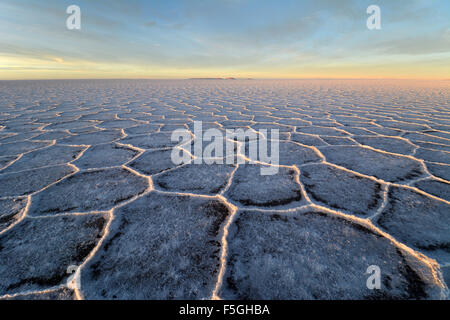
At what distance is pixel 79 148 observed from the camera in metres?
2.05

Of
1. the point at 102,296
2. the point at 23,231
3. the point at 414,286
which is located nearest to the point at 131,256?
the point at 102,296

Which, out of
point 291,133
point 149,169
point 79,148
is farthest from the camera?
point 291,133

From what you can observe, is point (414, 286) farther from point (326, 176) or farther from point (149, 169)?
point (149, 169)

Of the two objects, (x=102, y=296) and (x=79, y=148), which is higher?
(x=79, y=148)

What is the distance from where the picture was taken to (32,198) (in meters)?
1.23

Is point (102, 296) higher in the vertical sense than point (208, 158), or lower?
lower

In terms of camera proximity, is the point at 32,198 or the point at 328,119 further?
the point at 328,119

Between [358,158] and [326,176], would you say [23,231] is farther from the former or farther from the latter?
[358,158]

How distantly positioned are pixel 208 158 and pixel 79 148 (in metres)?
1.24

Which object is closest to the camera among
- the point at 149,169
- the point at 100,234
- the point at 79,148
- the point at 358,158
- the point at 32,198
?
the point at 100,234

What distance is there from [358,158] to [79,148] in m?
2.41

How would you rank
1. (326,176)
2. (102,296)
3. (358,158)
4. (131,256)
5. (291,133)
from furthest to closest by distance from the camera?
(291,133)
(358,158)
(326,176)
(131,256)
(102,296)

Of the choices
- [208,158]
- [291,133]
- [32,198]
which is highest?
[291,133]

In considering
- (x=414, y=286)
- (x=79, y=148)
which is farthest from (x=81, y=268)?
(x=79, y=148)
